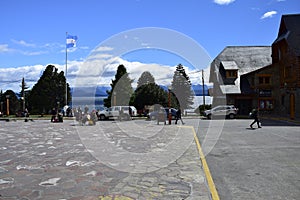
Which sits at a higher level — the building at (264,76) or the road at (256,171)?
the building at (264,76)

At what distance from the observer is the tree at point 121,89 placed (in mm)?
53469

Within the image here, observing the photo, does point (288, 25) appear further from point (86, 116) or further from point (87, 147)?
point (87, 147)

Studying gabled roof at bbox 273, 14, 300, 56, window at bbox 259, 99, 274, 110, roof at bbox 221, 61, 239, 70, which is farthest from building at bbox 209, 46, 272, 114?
gabled roof at bbox 273, 14, 300, 56

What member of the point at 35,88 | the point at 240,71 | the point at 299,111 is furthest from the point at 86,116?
the point at 35,88

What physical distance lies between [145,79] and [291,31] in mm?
32447

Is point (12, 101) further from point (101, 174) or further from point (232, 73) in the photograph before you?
point (101, 174)

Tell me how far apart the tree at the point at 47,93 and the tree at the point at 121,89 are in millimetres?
10476

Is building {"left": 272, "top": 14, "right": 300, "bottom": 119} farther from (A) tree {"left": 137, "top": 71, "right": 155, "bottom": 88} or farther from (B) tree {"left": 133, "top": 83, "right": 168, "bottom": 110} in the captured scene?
(A) tree {"left": 137, "top": 71, "right": 155, "bottom": 88}

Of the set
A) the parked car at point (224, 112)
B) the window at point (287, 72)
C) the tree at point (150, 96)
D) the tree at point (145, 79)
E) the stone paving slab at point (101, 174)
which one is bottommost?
the stone paving slab at point (101, 174)

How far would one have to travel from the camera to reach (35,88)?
2429 inches

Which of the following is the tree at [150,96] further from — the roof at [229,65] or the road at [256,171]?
the road at [256,171]

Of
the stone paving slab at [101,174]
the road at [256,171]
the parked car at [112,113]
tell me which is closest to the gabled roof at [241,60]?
the parked car at [112,113]

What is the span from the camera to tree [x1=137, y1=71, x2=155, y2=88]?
61194mm

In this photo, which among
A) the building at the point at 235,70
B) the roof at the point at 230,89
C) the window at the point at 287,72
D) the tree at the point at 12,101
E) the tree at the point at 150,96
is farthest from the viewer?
the tree at the point at 12,101
